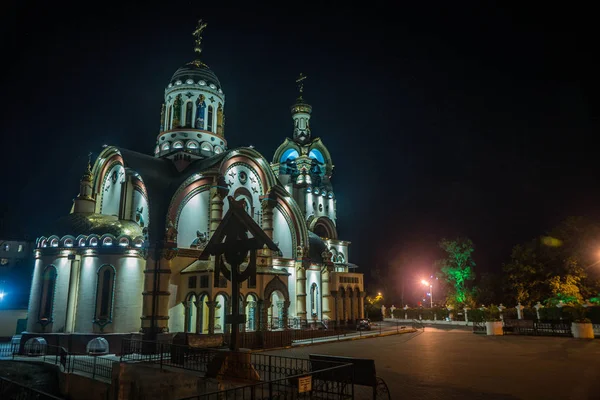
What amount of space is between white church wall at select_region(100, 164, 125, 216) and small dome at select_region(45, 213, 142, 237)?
2492mm

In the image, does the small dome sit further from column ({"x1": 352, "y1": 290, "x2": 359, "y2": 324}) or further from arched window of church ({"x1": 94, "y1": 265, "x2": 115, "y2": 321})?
column ({"x1": 352, "y1": 290, "x2": 359, "y2": 324})

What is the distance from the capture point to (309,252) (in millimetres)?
30781

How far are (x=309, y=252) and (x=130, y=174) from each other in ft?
45.2

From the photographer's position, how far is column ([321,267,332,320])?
30.7 metres

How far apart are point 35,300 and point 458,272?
128 feet

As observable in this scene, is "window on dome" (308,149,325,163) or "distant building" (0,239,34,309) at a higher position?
"window on dome" (308,149,325,163)

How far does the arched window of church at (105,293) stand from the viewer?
66.8ft

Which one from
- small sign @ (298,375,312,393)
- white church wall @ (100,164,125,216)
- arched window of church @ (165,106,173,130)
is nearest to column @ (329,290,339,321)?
white church wall @ (100,164,125,216)

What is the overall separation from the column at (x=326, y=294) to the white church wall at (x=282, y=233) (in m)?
4.19

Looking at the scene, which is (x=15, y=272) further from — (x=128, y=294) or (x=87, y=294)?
(x=128, y=294)

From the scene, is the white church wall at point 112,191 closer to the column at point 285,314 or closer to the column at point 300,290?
the column at point 285,314

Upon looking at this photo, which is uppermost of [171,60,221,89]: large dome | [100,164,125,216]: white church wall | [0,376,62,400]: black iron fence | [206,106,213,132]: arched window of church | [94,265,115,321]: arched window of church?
[171,60,221,89]: large dome

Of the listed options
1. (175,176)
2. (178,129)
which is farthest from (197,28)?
(175,176)

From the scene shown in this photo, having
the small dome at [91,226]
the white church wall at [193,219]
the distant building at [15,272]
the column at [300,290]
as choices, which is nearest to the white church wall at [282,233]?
the column at [300,290]
